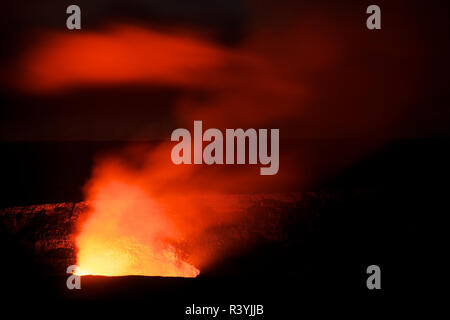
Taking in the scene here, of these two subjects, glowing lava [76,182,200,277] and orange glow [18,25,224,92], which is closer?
glowing lava [76,182,200,277]

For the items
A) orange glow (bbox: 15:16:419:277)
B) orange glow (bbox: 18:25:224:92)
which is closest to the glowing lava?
orange glow (bbox: 15:16:419:277)

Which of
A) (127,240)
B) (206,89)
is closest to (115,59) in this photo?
(206,89)

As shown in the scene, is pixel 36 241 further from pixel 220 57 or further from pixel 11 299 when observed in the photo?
pixel 220 57

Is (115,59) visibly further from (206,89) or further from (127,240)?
(127,240)

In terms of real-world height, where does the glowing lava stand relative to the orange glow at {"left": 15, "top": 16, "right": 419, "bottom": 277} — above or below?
below

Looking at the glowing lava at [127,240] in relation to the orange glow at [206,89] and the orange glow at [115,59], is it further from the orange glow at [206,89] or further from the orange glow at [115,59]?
the orange glow at [115,59]

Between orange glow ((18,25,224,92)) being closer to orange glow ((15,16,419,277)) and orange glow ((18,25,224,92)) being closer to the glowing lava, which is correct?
orange glow ((15,16,419,277))

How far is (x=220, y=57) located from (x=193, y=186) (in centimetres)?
64

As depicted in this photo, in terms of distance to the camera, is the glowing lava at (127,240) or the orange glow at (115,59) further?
the orange glow at (115,59)

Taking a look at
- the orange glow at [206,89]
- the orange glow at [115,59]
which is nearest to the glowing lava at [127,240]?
the orange glow at [206,89]

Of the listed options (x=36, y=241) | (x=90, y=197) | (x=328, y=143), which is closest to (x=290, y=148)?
(x=328, y=143)

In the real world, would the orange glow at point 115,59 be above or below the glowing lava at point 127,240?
above
